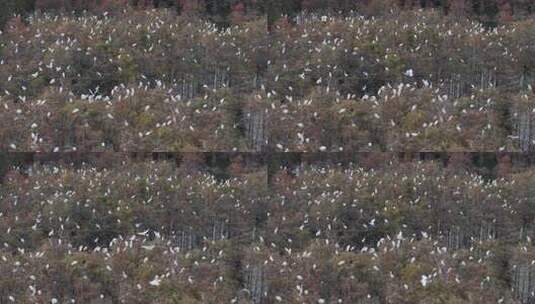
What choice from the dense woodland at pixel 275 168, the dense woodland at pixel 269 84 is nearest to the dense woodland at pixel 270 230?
the dense woodland at pixel 275 168

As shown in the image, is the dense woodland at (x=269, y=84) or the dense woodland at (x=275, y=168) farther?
the dense woodland at (x=269, y=84)

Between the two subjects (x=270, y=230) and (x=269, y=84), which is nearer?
(x=270, y=230)

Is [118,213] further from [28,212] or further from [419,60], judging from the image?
[419,60]

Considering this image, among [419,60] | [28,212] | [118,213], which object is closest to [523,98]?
[419,60]

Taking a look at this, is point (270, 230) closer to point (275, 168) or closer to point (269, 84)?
point (275, 168)

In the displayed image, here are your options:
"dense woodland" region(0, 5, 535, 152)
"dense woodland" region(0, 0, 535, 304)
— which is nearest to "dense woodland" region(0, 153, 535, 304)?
"dense woodland" region(0, 0, 535, 304)

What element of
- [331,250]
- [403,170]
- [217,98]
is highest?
[217,98]

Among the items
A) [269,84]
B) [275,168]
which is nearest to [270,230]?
[275,168]

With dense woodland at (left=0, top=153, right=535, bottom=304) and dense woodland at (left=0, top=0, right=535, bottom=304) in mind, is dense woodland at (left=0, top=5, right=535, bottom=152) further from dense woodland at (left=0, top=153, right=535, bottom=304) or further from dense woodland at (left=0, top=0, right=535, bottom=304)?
dense woodland at (left=0, top=153, right=535, bottom=304)

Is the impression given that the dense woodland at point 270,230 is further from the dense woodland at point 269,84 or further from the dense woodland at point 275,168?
the dense woodland at point 269,84
